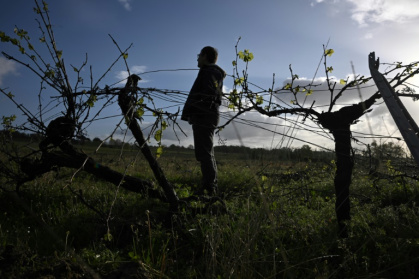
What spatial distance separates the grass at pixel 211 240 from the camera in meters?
2.00

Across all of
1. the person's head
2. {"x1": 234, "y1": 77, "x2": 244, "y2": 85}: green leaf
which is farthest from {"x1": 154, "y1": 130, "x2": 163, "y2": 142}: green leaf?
the person's head

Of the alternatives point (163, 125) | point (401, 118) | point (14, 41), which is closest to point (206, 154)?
point (163, 125)

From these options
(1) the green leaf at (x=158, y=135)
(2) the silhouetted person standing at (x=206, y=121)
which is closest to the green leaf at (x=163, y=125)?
(1) the green leaf at (x=158, y=135)

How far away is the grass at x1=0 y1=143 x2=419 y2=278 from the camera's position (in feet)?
6.57

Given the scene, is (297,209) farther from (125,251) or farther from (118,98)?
(118,98)

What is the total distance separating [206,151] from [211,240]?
2.35 m

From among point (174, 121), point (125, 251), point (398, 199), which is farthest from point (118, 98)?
point (398, 199)

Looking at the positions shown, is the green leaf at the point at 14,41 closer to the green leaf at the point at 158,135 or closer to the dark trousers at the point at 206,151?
the green leaf at the point at 158,135

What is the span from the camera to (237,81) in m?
3.27

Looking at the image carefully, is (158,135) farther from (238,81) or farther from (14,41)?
(14,41)

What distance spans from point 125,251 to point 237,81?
81.5 inches

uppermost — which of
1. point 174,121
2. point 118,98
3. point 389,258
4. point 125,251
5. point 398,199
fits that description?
point 118,98

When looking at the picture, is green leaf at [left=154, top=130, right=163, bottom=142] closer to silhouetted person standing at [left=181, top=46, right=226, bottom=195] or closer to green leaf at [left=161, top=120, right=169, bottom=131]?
green leaf at [left=161, top=120, right=169, bottom=131]

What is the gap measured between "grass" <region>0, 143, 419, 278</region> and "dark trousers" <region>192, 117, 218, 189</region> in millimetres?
432
